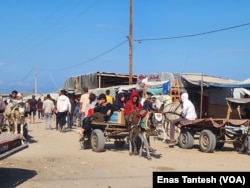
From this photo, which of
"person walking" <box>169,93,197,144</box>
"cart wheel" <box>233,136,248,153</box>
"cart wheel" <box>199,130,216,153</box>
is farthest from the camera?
"person walking" <box>169,93,197,144</box>

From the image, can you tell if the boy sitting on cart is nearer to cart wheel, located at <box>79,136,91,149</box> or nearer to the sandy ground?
cart wheel, located at <box>79,136,91,149</box>

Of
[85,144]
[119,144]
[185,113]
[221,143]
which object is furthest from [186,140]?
[85,144]

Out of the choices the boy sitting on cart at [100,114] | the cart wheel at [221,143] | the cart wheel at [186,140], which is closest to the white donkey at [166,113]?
the cart wheel at [186,140]

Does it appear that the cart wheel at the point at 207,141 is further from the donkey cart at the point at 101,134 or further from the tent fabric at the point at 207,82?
the tent fabric at the point at 207,82

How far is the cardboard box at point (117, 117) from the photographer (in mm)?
13555

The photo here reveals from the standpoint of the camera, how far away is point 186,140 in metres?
14.9

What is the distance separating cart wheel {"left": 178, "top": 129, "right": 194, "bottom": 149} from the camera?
582 inches

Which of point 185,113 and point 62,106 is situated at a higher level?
point 62,106

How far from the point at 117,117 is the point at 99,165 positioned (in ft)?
10.2

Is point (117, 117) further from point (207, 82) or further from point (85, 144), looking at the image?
point (207, 82)

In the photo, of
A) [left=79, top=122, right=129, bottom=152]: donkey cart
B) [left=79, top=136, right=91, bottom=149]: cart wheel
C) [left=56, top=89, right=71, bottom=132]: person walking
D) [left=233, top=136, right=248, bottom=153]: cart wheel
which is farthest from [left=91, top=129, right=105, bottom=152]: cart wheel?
[left=56, top=89, right=71, bottom=132]: person walking

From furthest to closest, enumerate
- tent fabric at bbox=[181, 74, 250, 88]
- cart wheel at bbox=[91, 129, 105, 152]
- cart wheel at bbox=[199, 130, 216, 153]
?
tent fabric at bbox=[181, 74, 250, 88] → cart wheel at bbox=[199, 130, 216, 153] → cart wheel at bbox=[91, 129, 105, 152]

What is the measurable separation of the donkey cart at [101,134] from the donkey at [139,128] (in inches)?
28.5

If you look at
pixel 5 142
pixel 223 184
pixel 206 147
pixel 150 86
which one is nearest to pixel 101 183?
pixel 5 142
